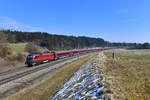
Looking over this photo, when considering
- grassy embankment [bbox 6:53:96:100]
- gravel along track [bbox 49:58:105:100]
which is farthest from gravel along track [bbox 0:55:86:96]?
gravel along track [bbox 49:58:105:100]

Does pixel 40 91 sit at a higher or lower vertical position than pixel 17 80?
higher

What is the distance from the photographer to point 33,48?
51188 mm

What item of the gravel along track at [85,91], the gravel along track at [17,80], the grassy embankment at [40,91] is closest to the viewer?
the gravel along track at [85,91]

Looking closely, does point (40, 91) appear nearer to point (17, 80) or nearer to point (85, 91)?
point (85, 91)

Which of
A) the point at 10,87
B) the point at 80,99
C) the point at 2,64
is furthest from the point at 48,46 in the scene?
the point at 80,99

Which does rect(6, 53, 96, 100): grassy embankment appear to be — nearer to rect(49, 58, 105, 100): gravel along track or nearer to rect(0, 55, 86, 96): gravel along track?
rect(49, 58, 105, 100): gravel along track

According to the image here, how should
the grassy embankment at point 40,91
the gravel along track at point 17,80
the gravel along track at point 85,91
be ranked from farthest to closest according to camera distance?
1. the gravel along track at point 17,80
2. the grassy embankment at point 40,91
3. the gravel along track at point 85,91

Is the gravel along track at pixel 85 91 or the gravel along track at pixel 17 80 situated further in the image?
the gravel along track at pixel 17 80

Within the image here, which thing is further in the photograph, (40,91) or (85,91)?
(40,91)

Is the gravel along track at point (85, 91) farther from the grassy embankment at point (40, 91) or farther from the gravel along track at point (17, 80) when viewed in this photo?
the gravel along track at point (17, 80)

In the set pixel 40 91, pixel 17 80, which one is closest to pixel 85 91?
pixel 40 91

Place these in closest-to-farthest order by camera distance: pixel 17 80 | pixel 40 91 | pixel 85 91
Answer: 1. pixel 85 91
2. pixel 40 91
3. pixel 17 80

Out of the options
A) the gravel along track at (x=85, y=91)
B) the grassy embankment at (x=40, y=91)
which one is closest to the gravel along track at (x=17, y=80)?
the grassy embankment at (x=40, y=91)

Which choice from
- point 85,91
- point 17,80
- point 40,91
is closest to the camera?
point 85,91
